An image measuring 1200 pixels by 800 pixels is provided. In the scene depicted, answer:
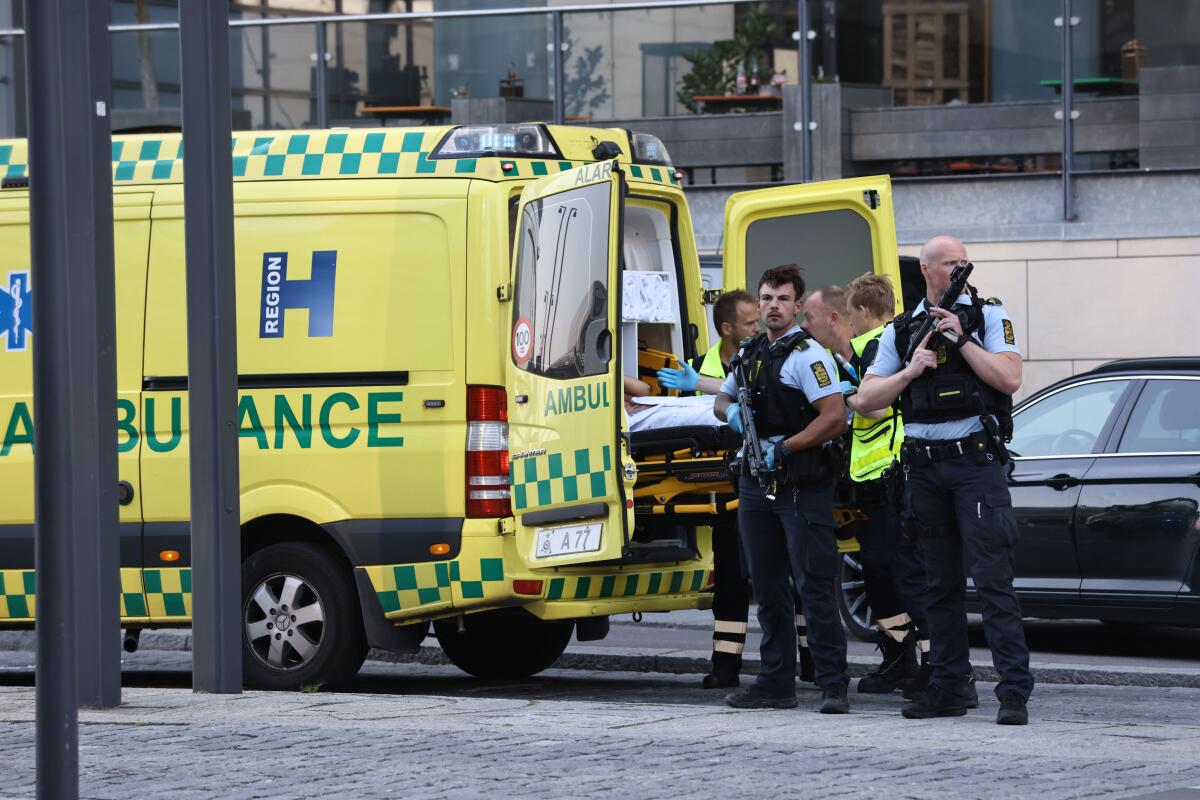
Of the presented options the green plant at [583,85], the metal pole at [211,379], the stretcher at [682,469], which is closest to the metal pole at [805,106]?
the green plant at [583,85]

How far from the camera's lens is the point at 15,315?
28.5ft

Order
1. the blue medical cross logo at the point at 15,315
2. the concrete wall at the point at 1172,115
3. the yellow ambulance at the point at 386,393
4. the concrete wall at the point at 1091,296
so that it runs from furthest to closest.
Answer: the concrete wall at the point at 1091,296 < the concrete wall at the point at 1172,115 < the blue medical cross logo at the point at 15,315 < the yellow ambulance at the point at 386,393

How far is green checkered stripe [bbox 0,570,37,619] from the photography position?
8.58 m

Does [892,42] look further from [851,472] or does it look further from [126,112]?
[851,472]

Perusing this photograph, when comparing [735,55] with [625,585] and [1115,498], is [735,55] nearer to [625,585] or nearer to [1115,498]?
[1115,498]

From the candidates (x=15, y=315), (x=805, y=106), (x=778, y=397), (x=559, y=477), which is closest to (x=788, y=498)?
(x=778, y=397)

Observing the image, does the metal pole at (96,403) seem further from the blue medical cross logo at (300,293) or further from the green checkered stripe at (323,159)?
the blue medical cross logo at (300,293)

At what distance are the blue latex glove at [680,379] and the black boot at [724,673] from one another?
3.94 ft

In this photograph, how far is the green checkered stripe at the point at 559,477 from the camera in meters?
7.66

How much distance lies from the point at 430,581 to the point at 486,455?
0.58m

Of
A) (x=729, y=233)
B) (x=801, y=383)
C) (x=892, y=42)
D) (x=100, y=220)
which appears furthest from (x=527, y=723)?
(x=892, y=42)

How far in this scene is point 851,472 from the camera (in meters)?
8.32

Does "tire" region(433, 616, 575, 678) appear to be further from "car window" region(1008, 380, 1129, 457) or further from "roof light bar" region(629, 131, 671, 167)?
"car window" region(1008, 380, 1129, 457)

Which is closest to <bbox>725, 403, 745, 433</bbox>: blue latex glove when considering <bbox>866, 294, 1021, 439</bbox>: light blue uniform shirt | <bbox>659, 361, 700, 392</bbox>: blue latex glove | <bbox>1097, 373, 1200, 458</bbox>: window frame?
<bbox>866, 294, 1021, 439</bbox>: light blue uniform shirt
